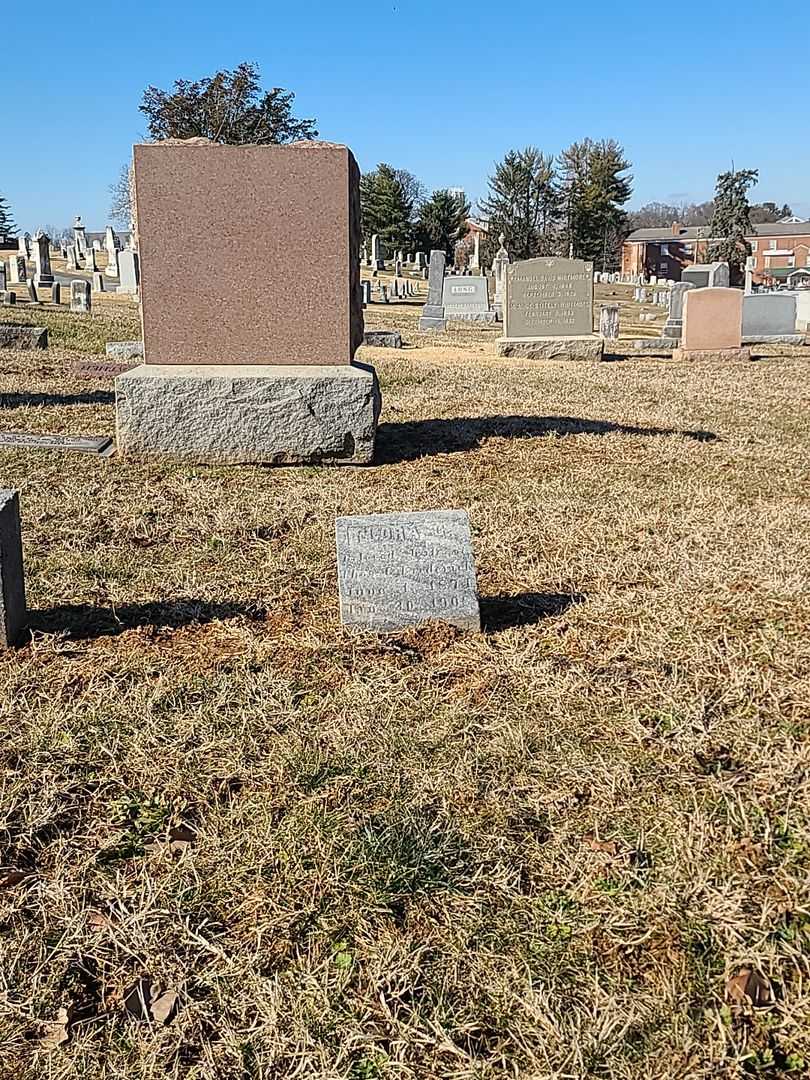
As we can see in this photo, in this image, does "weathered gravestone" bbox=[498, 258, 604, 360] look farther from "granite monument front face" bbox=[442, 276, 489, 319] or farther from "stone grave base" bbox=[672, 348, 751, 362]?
"granite monument front face" bbox=[442, 276, 489, 319]

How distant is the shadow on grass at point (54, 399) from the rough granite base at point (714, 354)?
32.4 feet

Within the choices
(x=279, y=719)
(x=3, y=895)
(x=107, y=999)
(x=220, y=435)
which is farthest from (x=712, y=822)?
(x=220, y=435)

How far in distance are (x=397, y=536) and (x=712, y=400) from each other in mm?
7866

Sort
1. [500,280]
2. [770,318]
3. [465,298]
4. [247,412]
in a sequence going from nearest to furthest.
Result: [247,412]
[770,318]
[465,298]
[500,280]

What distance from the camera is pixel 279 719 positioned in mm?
2920

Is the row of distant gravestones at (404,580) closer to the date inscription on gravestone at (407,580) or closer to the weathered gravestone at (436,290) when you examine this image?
the date inscription on gravestone at (407,580)

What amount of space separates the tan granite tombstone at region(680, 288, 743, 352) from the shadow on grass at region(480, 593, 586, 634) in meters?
12.9

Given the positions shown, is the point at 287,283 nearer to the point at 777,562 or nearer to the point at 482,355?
the point at 777,562

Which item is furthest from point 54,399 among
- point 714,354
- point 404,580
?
point 714,354

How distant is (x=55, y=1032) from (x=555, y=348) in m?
14.9

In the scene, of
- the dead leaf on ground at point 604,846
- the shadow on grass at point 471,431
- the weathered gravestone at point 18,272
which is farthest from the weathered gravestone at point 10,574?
the weathered gravestone at point 18,272

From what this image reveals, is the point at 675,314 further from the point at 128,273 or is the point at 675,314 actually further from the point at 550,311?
the point at 128,273

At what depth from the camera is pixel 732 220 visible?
5309 centimetres

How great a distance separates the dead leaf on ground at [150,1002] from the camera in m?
1.82
